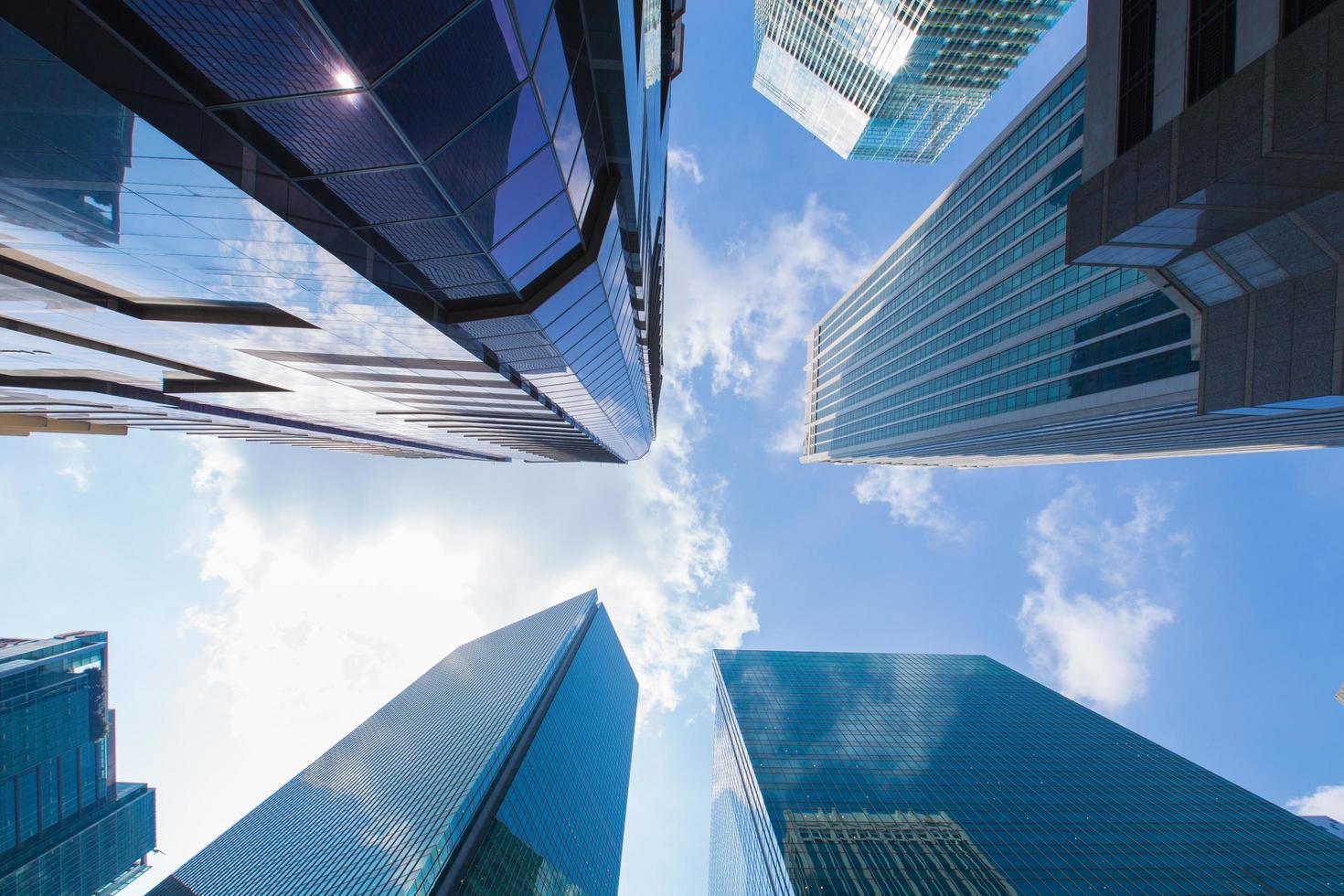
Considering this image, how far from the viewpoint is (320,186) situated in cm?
907

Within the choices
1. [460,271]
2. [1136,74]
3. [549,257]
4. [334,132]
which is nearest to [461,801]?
[460,271]

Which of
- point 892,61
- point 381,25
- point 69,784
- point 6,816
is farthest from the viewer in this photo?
point 69,784

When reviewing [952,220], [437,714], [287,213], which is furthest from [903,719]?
[287,213]

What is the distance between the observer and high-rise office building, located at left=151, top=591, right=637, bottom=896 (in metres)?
51.5

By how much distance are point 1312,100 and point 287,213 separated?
1731cm

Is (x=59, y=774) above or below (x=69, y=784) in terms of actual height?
above

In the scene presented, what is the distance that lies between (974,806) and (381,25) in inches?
3067

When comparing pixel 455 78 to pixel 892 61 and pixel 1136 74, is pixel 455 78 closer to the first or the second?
pixel 1136 74

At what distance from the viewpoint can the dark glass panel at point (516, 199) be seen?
33.6ft

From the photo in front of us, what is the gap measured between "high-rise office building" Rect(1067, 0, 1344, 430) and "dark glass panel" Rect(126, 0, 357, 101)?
14721 millimetres

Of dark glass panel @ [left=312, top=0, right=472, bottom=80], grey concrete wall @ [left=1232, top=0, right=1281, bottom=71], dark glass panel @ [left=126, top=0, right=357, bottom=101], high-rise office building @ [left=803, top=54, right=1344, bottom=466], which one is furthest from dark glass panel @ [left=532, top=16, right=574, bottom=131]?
high-rise office building @ [left=803, top=54, right=1344, bottom=466]

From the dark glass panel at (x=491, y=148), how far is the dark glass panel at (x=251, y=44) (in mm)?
2013

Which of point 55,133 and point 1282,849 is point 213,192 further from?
point 1282,849

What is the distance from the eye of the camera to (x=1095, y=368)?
126 feet
